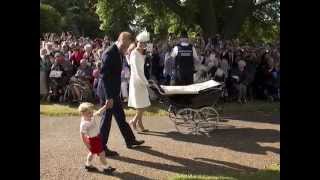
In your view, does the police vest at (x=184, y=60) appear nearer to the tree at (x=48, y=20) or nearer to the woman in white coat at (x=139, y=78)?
the woman in white coat at (x=139, y=78)

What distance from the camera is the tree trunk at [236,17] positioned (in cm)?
2511

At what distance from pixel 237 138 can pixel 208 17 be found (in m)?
14.6

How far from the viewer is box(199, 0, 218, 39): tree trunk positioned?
81.0 ft

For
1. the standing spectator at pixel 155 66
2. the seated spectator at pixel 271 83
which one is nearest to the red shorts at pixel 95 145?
the standing spectator at pixel 155 66

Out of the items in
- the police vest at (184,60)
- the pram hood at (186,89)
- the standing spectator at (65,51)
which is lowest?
the pram hood at (186,89)

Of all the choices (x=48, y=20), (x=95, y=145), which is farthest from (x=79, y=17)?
(x=95, y=145)

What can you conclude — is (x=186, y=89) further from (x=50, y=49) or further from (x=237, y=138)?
(x=50, y=49)

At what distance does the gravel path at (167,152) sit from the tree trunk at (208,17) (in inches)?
505
